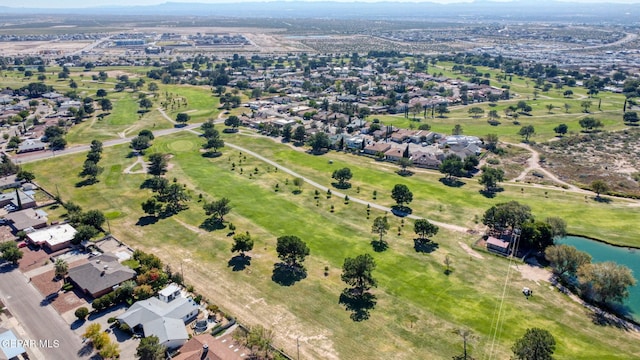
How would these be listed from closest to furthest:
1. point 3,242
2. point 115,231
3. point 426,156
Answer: point 3,242
point 115,231
point 426,156

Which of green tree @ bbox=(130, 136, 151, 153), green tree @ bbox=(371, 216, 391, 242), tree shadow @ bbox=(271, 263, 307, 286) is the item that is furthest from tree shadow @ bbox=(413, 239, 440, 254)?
green tree @ bbox=(130, 136, 151, 153)

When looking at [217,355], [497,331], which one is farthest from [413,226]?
[217,355]

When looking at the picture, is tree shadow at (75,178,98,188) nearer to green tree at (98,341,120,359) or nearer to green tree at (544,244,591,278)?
green tree at (98,341,120,359)

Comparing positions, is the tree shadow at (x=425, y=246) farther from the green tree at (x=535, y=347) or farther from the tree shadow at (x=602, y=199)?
the tree shadow at (x=602, y=199)

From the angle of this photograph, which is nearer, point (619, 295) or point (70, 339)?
point (70, 339)

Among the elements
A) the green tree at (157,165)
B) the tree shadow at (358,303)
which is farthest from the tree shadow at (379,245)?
Answer: the green tree at (157,165)

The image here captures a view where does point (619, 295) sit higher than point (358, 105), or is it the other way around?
point (358, 105)

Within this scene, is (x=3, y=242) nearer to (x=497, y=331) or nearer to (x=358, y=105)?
(x=497, y=331)

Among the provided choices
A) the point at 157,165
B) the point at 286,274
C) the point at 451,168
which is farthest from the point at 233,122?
the point at 286,274
